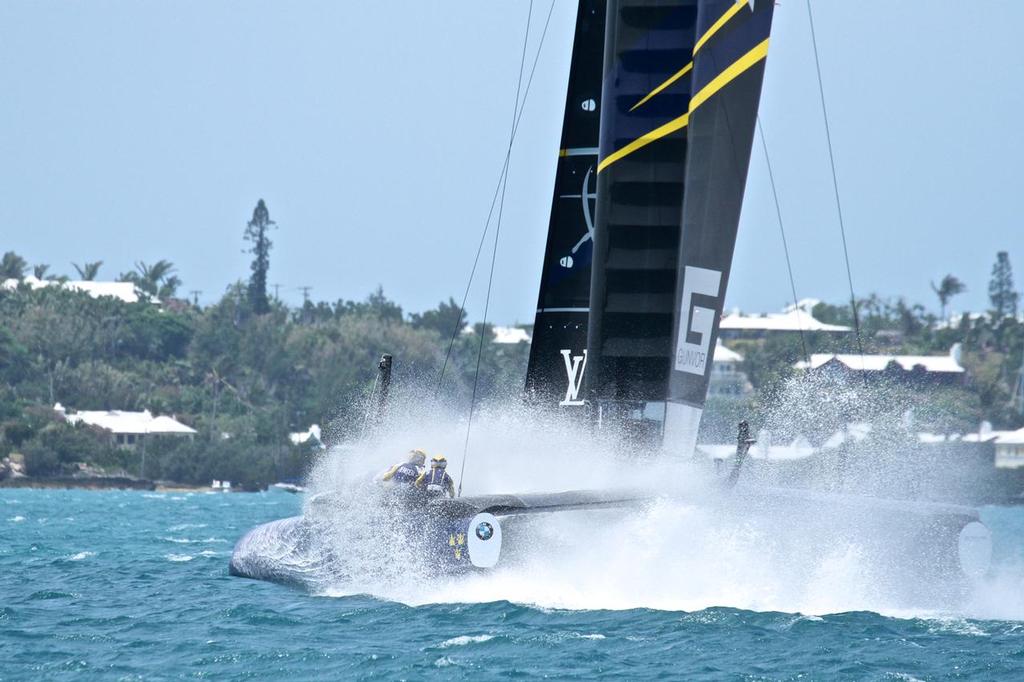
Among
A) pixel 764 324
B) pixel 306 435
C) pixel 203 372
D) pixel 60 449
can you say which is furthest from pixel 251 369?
pixel 764 324

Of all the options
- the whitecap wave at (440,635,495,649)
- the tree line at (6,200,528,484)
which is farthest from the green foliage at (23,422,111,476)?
the whitecap wave at (440,635,495,649)

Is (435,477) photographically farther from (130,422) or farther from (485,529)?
(130,422)

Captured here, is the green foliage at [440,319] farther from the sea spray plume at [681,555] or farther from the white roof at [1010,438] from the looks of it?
the sea spray plume at [681,555]

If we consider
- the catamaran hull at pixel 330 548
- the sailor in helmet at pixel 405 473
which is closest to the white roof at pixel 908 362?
the catamaran hull at pixel 330 548

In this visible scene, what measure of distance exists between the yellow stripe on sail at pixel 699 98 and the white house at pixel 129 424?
66.4 metres

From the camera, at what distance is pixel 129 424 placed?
82.8 metres

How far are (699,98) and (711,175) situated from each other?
2.41ft

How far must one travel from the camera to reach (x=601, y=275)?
16.2m

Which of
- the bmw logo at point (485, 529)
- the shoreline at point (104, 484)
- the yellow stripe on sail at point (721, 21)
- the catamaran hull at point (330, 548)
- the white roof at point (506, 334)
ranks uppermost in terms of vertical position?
the white roof at point (506, 334)

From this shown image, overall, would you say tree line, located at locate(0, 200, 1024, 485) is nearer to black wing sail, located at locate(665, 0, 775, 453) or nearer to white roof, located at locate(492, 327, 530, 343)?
white roof, located at locate(492, 327, 530, 343)

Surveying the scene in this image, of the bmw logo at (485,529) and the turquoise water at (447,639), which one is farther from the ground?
the bmw logo at (485,529)

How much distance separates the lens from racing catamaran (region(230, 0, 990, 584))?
50.6ft

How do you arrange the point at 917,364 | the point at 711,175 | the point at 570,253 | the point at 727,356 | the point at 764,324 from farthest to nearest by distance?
the point at 764,324, the point at 727,356, the point at 917,364, the point at 570,253, the point at 711,175

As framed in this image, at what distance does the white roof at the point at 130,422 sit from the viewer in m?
81.8
